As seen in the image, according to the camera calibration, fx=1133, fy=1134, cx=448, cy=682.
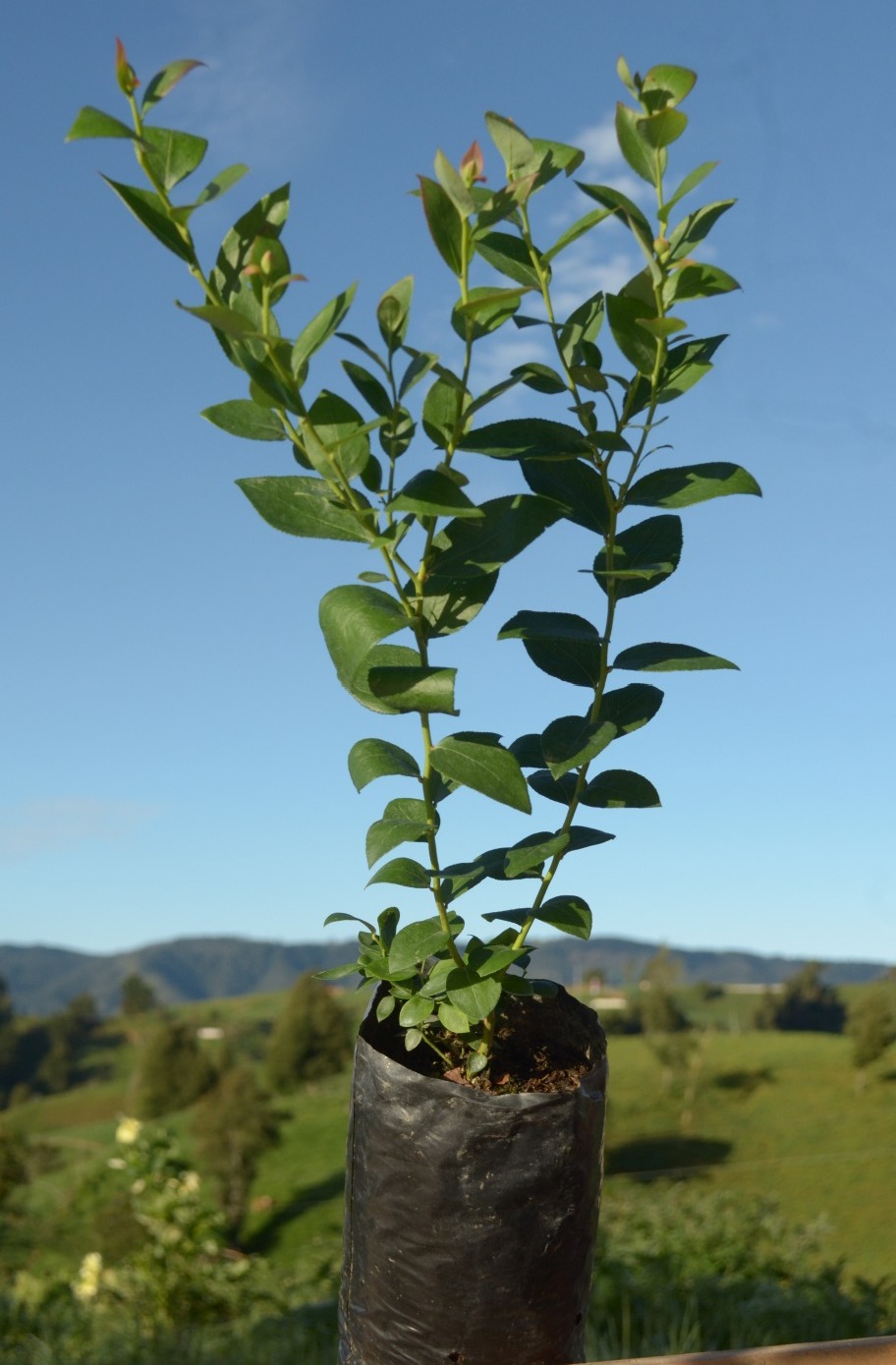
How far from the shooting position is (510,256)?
3.50 feet

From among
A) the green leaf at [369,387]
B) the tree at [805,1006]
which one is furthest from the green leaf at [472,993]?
the tree at [805,1006]

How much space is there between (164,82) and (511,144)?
29 centimetres

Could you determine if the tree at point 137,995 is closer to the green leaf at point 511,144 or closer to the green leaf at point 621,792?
the green leaf at point 621,792

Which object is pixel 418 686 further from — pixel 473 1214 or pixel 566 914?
pixel 473 1214

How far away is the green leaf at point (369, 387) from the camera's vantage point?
1003 mm

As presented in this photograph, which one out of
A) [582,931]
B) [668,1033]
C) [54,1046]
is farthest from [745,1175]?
[54,1046]

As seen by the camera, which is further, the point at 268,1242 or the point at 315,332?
the point at 268,1242

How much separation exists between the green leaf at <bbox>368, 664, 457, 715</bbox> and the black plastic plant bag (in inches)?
14.2

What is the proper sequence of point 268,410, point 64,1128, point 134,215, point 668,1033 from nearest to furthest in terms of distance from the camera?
1. point 134,215
2. point 268,410
3. point 668,1033
4. point 64,1128

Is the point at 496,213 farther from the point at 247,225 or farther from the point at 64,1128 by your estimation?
the point at 64,1128

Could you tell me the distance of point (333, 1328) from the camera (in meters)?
4.00

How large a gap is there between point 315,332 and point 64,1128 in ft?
57.9

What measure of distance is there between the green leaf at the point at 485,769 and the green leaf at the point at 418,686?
2.1 inches

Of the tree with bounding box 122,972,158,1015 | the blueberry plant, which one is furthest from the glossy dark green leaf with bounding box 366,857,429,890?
the tree with bounding box 122,972,158,1015
